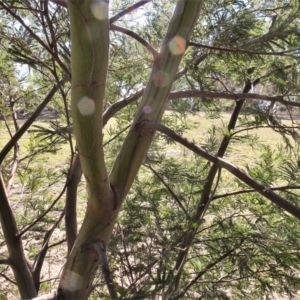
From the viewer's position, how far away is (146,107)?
0.48 metres

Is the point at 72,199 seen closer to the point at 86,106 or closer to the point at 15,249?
the point at 15,249

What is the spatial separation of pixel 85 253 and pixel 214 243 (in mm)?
661

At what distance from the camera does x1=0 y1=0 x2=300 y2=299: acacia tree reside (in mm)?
381

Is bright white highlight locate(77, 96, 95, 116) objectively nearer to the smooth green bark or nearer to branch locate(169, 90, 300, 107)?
the smooth green bark

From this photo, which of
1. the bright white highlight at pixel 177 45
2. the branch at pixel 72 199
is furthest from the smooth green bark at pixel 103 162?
the branch at pixel 72 199

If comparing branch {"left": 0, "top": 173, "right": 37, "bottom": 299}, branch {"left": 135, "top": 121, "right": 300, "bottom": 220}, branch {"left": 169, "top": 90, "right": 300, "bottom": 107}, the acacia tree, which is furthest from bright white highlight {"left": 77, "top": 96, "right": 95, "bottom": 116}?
branch {"left": 0, "top": 173, "right": 37, "bottom": 299}

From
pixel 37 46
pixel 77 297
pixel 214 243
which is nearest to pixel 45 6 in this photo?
pixel 37 46

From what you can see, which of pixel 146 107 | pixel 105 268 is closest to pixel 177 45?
pixel 146 107

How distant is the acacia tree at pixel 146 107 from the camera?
15.0 inches

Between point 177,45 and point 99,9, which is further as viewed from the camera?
point 177,45

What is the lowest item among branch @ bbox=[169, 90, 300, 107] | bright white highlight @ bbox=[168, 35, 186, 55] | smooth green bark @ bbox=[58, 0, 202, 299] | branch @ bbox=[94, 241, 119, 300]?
branch @ bbox=[94, 241, 119, 300]

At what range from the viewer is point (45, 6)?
24.3 inches

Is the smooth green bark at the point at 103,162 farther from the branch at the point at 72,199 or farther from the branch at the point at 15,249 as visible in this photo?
the branch at the point at 15,249

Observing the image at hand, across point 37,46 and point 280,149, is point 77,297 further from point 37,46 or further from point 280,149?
point 280,149
